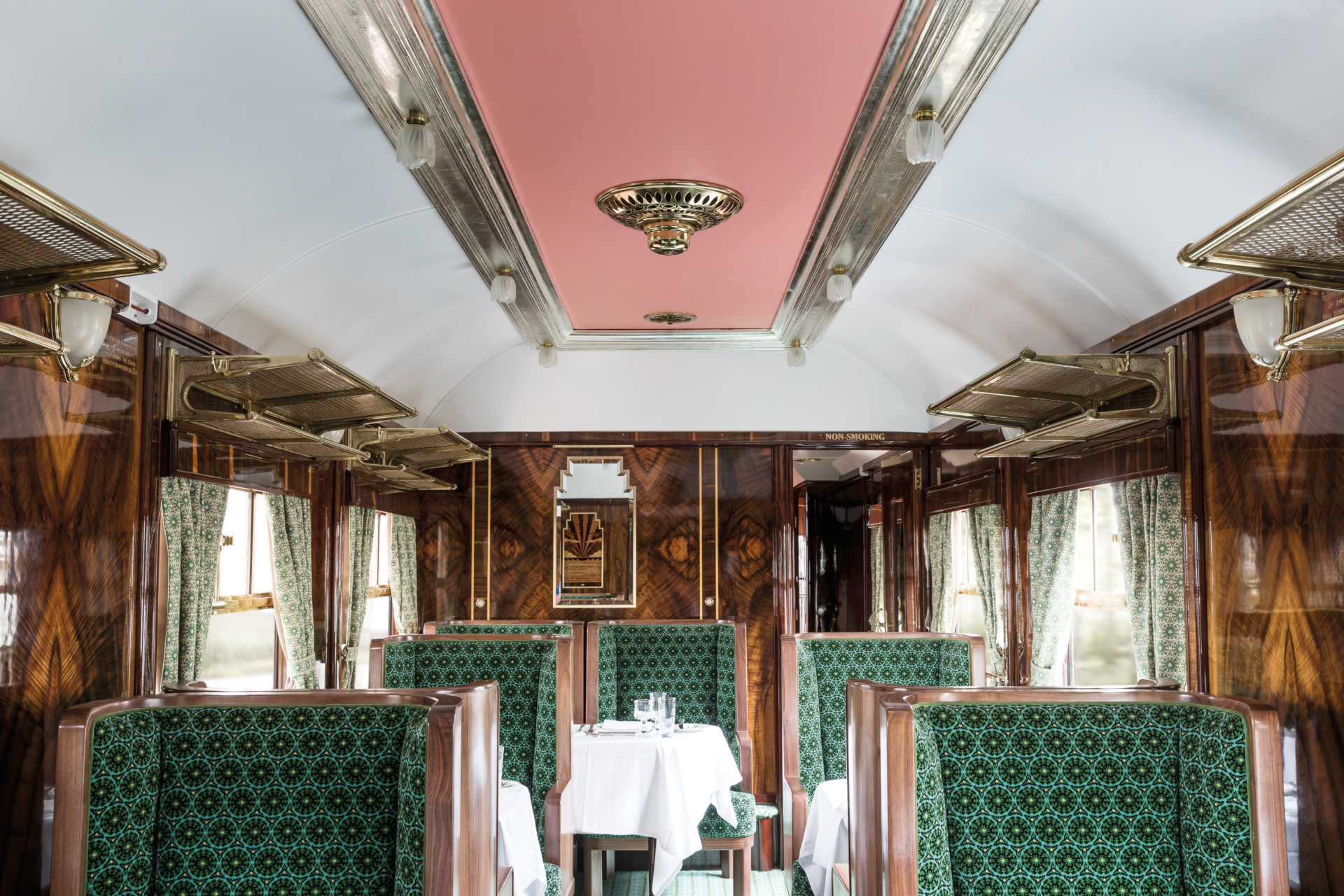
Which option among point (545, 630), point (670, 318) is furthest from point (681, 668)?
point (670, 318)

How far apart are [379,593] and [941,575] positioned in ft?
11.9

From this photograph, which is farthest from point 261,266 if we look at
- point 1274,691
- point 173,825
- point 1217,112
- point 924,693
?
point 1274,691

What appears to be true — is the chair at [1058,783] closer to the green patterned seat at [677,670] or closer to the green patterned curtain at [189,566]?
the green patterned curtain at [189,566]

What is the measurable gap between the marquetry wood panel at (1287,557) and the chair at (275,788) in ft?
7.42

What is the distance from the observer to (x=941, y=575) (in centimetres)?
665

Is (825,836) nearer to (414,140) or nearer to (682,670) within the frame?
(682,670)

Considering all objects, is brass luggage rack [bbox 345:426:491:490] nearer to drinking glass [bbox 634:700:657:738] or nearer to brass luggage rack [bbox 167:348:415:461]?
brass luggage rack [bbox 167:348:415:461]

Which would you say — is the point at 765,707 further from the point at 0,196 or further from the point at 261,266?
the point at 0,196

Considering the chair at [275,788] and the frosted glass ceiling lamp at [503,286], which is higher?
the frosted glass ceiling lamp at [503,286]

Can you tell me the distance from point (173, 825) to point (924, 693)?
199 cm

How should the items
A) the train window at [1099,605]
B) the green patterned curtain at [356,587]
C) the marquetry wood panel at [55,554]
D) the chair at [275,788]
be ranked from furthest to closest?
the green patterned curtain at [356,587] → the train window at [1099,605] → the marquetry wood panel at [55,554] → the chair at [275,788]

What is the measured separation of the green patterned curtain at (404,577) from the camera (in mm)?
6434

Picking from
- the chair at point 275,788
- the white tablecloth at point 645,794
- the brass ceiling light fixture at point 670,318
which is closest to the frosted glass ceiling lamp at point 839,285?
the brass ceiling light fixture at point 670,318

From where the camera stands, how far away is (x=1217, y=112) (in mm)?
2725
